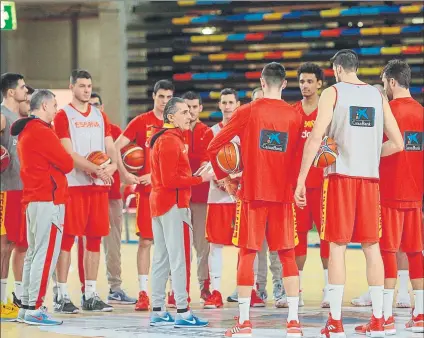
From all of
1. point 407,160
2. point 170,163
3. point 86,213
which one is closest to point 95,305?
point 86,213

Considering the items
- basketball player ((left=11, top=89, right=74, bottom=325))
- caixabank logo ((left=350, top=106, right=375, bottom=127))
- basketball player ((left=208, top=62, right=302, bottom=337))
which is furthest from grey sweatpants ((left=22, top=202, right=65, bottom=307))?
A: caixabank logo ((left=350, top=106, right=375, bottom=127))

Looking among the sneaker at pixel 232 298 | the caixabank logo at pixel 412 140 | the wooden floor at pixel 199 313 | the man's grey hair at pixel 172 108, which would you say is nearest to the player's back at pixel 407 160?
the caixabank logo at pixel 412 140

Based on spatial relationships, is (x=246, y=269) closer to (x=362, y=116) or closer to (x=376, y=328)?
(x=376, y=328)

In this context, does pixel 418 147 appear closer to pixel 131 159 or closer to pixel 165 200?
pixel 165 200

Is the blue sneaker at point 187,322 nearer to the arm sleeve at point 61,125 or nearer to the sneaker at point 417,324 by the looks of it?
the sneaker at point 417,324

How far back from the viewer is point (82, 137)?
7.68 m

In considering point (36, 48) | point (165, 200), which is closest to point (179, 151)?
point (165, 200)

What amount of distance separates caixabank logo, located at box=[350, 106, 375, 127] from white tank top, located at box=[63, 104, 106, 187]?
229cm

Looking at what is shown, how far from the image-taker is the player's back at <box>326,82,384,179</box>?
626 cm

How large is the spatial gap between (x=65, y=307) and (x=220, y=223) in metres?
1.35

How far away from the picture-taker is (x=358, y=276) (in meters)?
9.70

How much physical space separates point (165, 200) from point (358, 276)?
3.42 meters

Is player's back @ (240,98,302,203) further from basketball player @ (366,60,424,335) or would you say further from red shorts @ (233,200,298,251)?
basketball player @ (366,60,424,335)

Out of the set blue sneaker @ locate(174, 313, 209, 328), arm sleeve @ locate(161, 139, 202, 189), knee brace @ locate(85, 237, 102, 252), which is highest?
arm sleeve @ locate(161, 139, 202, 189)
